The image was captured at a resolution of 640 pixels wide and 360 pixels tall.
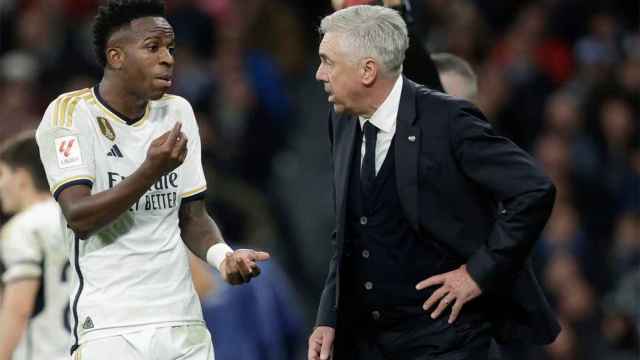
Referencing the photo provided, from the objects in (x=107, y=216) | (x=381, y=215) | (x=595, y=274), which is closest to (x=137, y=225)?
(x=107, y=216)

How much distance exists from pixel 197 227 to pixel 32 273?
1.14 metres

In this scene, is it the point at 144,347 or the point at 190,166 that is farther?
the point at 190,166

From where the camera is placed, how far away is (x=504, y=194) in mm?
5504

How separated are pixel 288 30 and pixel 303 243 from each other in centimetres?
193

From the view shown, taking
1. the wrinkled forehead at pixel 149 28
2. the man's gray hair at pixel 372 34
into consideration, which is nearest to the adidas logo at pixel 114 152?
the wrinkled forehead at pixel 149 28

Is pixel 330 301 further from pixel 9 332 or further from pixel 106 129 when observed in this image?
pixel 9 332

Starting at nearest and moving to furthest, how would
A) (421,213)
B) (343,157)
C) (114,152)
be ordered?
(114,152) < (421,213) < (343,157)

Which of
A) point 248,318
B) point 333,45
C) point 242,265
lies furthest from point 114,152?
point 248,318

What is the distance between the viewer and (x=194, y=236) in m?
5.77

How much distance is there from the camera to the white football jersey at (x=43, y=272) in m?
6.66

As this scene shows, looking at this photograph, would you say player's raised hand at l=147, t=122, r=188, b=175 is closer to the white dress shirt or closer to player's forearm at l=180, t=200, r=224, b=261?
player's forearm at l=180, t=200, r=224, b=261

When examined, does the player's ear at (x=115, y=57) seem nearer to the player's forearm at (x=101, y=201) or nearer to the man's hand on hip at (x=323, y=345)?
the player's forearm at (x=101, y=201)

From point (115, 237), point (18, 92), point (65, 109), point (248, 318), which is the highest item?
point (65, 109)

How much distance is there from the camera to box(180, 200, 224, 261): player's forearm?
5.74 meters
